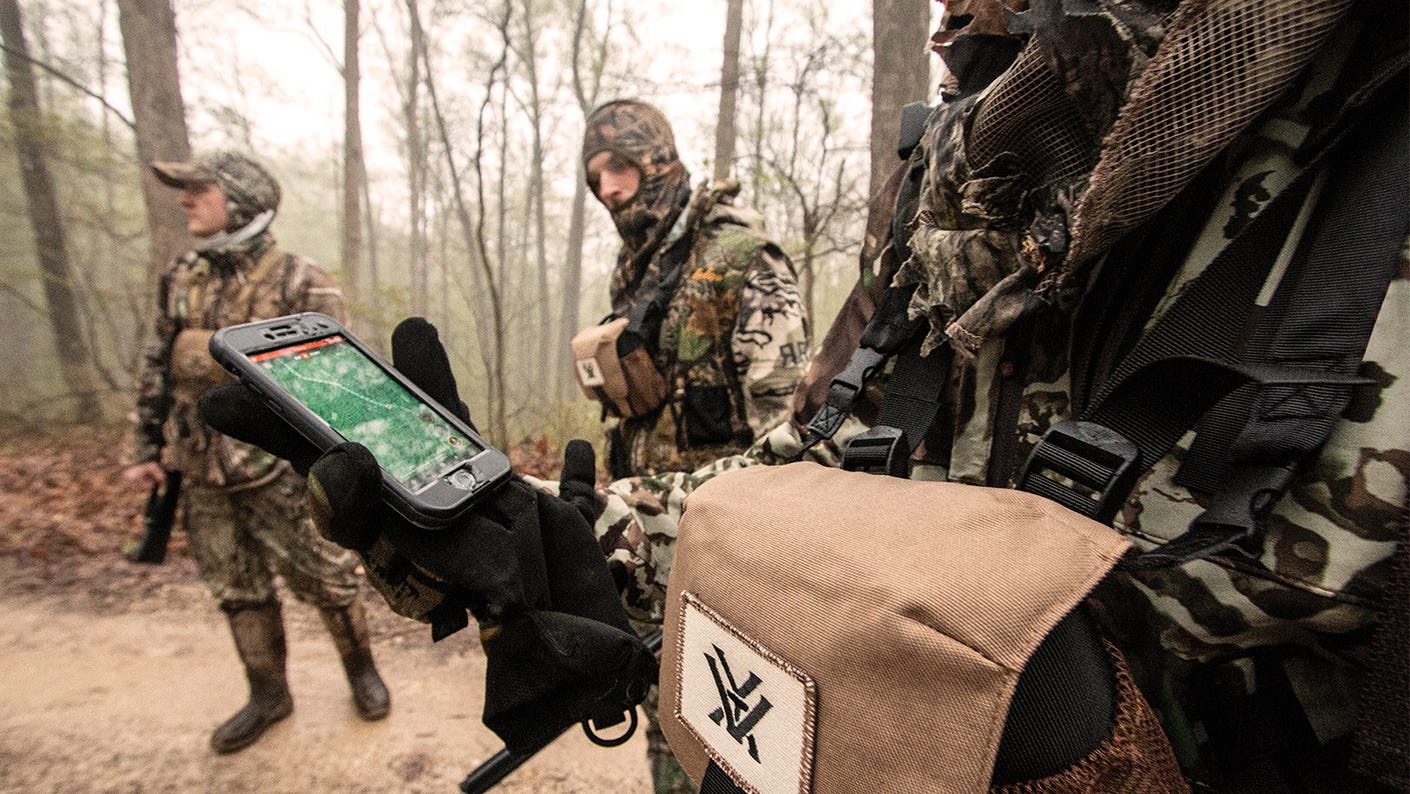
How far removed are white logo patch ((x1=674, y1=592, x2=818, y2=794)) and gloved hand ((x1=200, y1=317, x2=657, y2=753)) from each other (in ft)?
0.67

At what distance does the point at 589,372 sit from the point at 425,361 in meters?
1.16

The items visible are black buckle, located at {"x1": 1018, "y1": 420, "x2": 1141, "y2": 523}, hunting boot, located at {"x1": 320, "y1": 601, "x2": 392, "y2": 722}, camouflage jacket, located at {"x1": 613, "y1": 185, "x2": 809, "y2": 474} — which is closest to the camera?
black buckle, located at {"x1": 1018, "y1": 420, "x2": 1141, "y2": 523}

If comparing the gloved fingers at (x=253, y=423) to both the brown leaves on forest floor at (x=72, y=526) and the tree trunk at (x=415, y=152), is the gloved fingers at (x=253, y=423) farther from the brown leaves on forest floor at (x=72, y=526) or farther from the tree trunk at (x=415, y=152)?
the tree trunk at (x=415, y=152)

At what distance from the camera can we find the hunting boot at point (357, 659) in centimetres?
293

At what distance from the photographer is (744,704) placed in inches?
26.8

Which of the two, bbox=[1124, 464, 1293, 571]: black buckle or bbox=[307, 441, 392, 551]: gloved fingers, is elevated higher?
bbox=[1124, 464, 1293, 571]: black buckle

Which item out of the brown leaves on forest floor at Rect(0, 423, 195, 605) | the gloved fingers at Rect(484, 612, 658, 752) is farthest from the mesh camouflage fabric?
the brown leaves on forest floor at Rect(0, 423, 195, 605)

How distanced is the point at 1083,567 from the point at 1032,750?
163 millimetres

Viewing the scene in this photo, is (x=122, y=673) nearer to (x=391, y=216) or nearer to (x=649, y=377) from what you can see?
(x=649, y=377)

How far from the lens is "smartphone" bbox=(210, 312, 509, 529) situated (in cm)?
90

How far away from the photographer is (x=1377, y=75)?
511mm

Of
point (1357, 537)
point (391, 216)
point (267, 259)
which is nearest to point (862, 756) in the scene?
point (1357, 537)

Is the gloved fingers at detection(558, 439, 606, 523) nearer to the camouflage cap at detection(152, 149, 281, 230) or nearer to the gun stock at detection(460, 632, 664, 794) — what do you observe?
the gun stock at detection(460, 632, 664, 794)

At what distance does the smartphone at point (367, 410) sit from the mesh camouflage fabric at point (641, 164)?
56.8 inches
